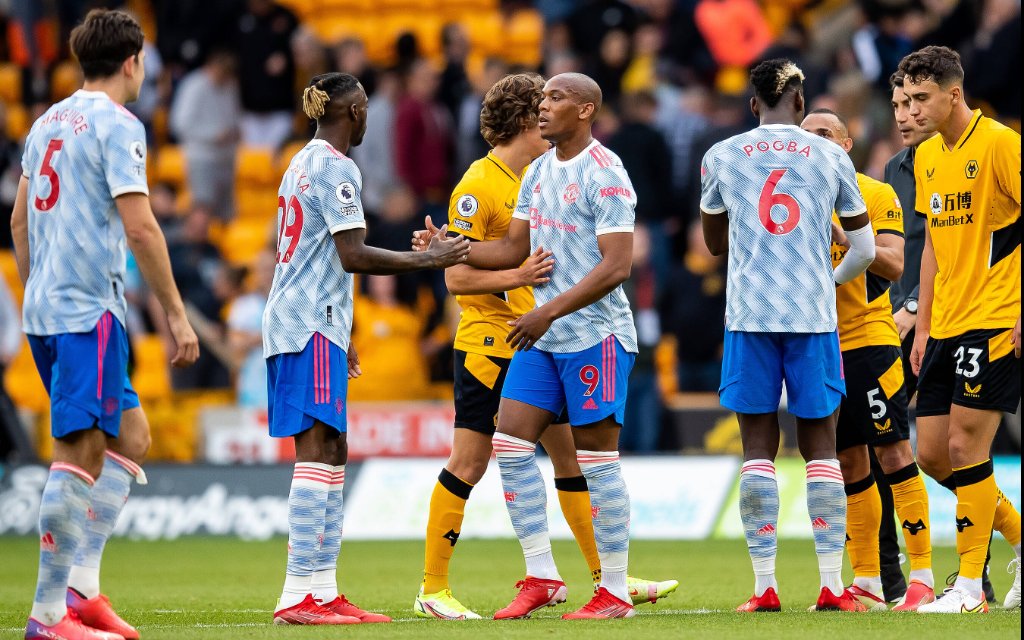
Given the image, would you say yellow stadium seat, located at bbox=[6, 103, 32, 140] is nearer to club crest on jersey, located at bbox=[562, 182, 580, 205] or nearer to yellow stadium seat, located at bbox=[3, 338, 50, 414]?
yellow stadium seat, located at bbox=[3, 338, 50, 414]

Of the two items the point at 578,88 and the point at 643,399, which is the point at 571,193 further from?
the point at 643,399

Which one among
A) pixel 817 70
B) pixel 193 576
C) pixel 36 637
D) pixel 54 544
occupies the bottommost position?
pixel 193 576

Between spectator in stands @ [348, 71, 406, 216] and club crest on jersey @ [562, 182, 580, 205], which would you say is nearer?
club crest on jersey @ [562, 182, 580, 205]

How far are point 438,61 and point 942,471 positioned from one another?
1340 cm

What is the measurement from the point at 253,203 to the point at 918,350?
13.5 m

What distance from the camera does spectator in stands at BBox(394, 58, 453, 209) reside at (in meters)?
17.8

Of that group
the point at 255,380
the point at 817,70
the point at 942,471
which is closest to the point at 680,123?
the point at 817,70

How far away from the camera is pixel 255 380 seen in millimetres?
16031

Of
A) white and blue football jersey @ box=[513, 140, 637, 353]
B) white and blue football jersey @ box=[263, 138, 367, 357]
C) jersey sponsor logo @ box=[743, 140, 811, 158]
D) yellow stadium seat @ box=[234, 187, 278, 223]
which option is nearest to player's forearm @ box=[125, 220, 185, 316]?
white and blue football jersey @ box=[263, 138, 367, 357]

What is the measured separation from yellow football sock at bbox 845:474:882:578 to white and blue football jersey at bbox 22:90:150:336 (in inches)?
158

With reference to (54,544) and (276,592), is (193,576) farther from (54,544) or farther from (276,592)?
(54,544)

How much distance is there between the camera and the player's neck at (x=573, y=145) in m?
7.41

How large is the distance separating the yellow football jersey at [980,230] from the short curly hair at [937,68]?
9.5 inches

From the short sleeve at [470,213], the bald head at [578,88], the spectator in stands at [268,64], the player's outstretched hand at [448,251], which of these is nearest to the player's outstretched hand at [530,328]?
the player's outstretched hand at [448,251]
